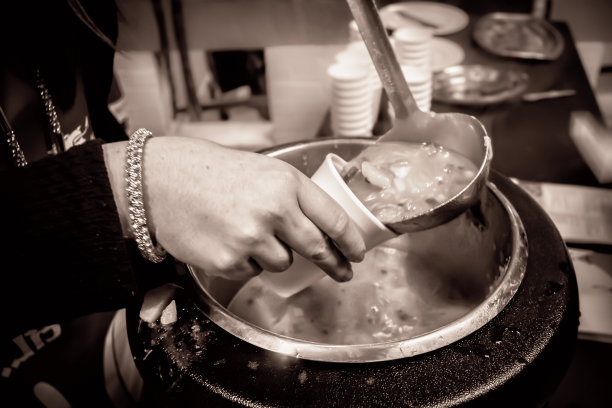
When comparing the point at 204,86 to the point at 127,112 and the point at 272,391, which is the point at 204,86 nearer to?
the point at 127,112

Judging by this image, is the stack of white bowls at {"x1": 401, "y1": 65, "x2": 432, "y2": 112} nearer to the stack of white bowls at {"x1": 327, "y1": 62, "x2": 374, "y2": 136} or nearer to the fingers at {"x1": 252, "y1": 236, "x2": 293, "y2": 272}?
the stack of white bowls at {"x1": 327, "y1": 62, "x2": 374, "y2": 136}

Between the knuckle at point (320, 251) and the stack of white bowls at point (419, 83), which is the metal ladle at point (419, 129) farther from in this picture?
the stack of white bowls at point (419, 83)

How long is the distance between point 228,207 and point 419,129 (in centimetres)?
52

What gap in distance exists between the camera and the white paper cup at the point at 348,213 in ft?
2.82

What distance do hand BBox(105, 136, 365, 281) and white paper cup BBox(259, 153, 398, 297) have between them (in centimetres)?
5

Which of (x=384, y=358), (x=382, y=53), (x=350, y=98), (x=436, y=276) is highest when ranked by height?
(x=382, y=53)

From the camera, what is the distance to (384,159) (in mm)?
1028

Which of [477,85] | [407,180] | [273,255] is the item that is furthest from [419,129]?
[477,85]

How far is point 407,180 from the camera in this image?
0.97 metres

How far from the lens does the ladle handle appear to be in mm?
989

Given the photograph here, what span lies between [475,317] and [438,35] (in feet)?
6.58

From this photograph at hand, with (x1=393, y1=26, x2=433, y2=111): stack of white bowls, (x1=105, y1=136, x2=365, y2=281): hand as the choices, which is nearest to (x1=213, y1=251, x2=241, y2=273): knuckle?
(x1=105, y1=136, x2=365, y2=281): hand

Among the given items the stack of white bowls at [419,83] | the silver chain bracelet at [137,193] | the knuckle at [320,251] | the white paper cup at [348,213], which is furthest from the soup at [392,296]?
the stack of white bowls at [419,83]

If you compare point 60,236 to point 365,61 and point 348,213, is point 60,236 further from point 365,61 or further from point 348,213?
point 365,61
